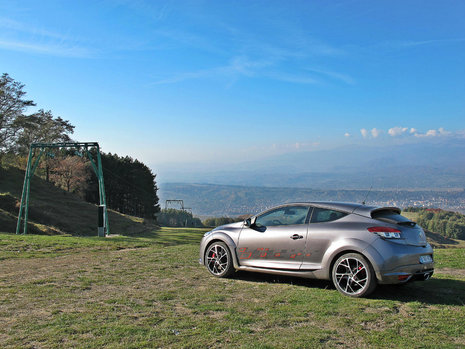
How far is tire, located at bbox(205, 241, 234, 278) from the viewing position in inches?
343

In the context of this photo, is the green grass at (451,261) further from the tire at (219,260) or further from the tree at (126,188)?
the tree at (126,188)

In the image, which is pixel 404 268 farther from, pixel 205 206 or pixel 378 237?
pixel 205 206

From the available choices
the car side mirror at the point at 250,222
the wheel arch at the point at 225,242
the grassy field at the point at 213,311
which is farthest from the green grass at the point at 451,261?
the wheel arch at the point at 225,242

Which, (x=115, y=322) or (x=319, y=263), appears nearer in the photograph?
(x=115, y=322)

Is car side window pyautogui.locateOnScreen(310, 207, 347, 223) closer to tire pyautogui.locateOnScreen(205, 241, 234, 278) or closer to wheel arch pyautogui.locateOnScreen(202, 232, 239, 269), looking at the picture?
wheel arch pyautogui.locateOnScreen(202, 232, 239, 269)

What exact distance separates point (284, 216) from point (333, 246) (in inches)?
54.1

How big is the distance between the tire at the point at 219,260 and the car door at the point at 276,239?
1.05 feet

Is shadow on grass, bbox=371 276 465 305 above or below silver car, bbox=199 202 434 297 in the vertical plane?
below

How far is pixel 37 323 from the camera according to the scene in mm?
5348

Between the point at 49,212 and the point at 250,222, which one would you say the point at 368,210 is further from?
the point at 49,212

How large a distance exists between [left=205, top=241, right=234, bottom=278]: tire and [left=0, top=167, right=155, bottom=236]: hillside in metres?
25.8

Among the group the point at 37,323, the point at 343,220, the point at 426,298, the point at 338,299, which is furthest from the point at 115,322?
the point at 426,298

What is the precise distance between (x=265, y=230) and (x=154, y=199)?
8212 centimetres

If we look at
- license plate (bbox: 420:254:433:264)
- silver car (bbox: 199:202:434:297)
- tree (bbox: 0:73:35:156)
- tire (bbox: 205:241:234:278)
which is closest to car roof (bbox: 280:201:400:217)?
silver car (bbox: 199:202:434:297)
